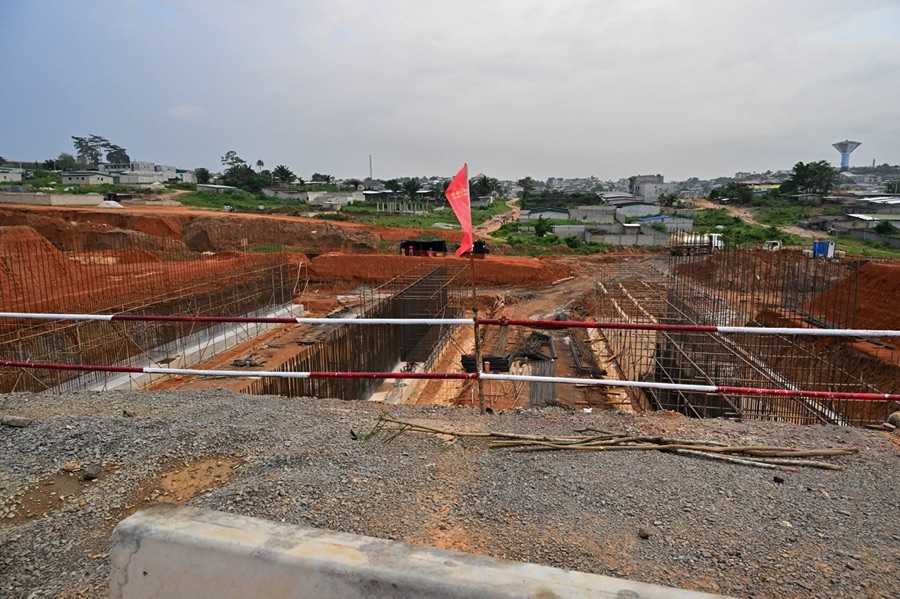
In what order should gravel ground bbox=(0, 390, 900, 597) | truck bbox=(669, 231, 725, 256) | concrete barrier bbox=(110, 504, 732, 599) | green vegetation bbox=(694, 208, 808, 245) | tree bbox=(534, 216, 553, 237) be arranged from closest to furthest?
1. concrete barrier bbox=(110, 504, 732, 599)
2. gravel ground bbox=(0, 390, 900, 597)
3. truck bbox=(669, 231, 725, 256)
4. green vegetation bbox=(694, 208, 808, 245)
5. tree bbox=(534, 216, 553, 237)

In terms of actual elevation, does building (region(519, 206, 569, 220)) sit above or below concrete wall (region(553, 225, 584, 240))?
above

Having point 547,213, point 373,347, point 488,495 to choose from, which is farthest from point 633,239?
point 488,495

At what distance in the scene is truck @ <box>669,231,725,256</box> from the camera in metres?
30.6

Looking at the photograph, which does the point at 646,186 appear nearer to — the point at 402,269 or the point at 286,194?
the point at 286,194

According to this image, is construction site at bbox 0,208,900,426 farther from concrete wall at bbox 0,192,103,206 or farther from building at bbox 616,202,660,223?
building at bbox 616,202,660,223

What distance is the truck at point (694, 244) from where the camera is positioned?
100 feet

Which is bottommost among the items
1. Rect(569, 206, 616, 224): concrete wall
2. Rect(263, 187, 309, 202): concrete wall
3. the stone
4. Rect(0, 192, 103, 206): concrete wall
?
the stone

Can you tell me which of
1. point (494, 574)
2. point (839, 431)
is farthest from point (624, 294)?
point (494, 574)

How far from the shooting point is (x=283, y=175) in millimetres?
80688

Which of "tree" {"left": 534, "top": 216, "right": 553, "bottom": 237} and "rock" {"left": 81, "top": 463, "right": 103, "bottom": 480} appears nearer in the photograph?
"rock" {"left": 81, "top": 463, "right": 103, "bottom": 480}

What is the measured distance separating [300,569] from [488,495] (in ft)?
4.49

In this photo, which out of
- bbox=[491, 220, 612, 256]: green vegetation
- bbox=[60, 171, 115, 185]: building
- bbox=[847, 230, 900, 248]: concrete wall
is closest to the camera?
bbox=[491, 220, 612, 256]: green vegetation

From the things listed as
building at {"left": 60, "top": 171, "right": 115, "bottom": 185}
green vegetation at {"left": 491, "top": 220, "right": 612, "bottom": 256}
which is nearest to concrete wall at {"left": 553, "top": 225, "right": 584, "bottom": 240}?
green vegetation at {"left": 491, "top": 220, "right": 612, "bottom": 256}

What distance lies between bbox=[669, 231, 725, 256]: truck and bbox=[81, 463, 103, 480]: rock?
28325 mm
